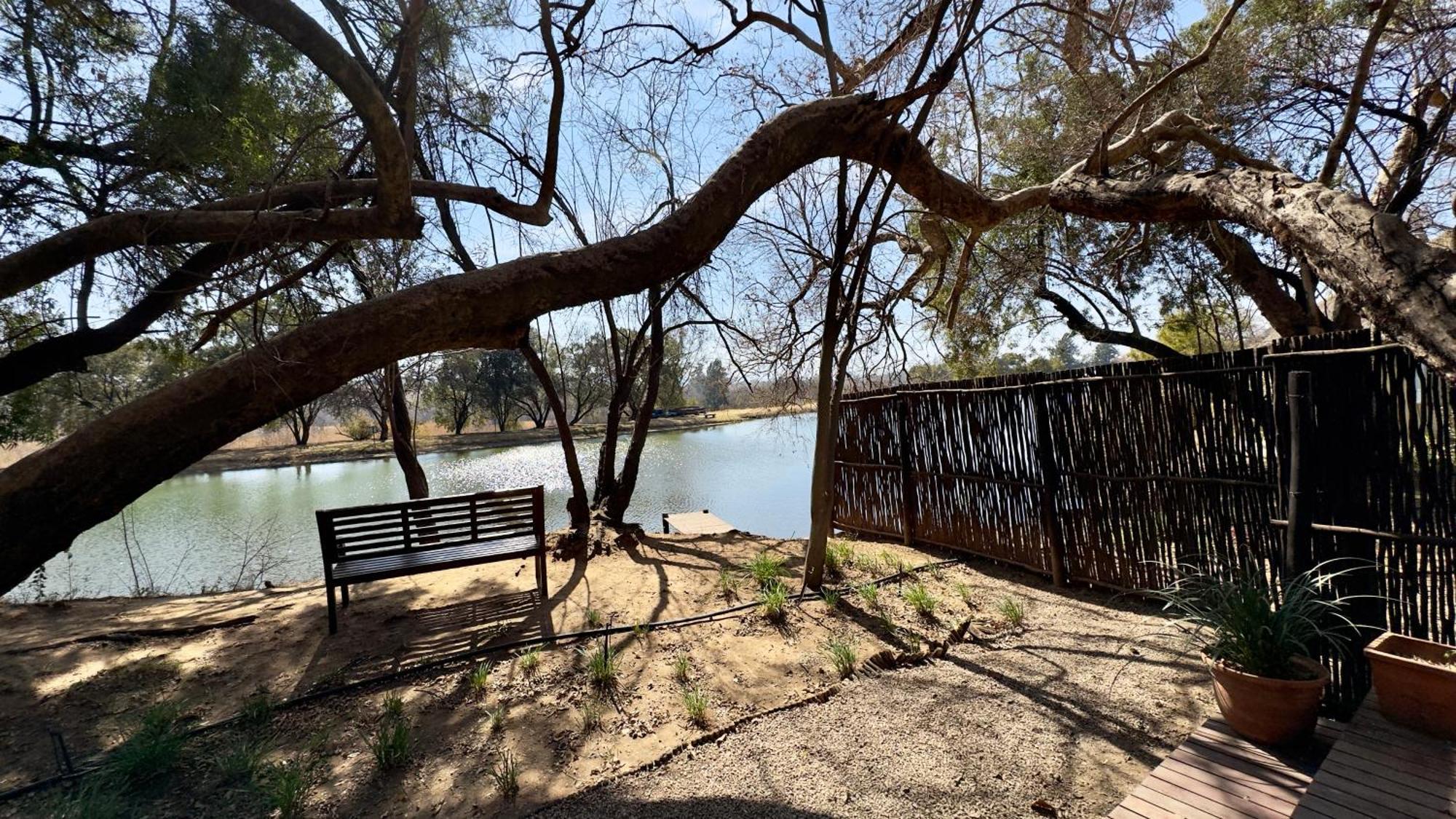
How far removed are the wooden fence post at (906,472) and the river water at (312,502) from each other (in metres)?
1.64

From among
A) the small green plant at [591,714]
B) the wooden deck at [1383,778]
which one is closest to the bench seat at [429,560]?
the small green plant at [591,714]

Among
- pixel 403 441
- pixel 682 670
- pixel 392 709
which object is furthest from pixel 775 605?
Result: pixel 403 441

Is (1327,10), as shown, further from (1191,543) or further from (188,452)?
(188,452)

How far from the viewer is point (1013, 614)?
3850mm

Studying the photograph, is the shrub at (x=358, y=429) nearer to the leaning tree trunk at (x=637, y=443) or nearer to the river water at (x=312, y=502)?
the river water at (x=312, y=502)

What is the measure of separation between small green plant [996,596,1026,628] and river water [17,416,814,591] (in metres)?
3.76

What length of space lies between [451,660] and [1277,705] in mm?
3826

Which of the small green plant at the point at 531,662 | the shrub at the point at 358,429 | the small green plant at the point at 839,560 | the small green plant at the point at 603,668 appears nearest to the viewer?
the small green plant at the point at 603,668

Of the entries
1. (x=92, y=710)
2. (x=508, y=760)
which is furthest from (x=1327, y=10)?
(x=92, y=710)

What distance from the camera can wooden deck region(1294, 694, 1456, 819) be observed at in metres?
1.60

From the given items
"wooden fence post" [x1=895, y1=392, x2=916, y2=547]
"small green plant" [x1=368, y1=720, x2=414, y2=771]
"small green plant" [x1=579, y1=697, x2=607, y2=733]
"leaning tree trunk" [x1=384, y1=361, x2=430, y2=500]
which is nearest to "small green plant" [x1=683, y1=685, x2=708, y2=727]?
"small green plant" [x1=579, y1=697, x2=607, y2=733]

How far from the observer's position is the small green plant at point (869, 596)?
411 cm

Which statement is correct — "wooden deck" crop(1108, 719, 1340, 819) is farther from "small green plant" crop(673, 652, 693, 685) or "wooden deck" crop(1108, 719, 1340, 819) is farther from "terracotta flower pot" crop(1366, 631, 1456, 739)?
"small green plant" crop(673, 652, 693, 685)

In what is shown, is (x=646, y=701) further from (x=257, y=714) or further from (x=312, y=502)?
(x=312, y=502)
